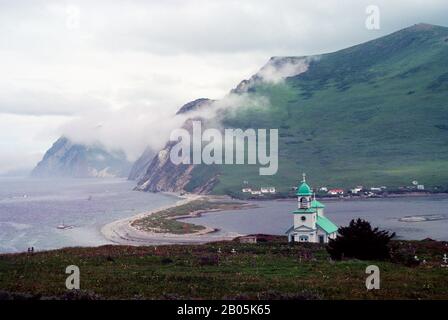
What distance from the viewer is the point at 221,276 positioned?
97.5ft

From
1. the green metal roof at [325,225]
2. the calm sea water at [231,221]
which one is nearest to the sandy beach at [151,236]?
the calm sea water at [231,221]

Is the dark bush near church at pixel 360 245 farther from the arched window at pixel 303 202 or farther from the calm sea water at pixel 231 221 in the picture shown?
the calm sea water at pixel 231 221

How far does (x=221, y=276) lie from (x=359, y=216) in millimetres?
128375

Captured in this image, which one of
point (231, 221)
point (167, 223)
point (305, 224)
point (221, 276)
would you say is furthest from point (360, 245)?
point (231, 221)

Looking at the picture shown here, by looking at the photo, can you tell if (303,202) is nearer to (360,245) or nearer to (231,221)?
(360,245)

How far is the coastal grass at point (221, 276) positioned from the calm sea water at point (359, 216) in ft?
241

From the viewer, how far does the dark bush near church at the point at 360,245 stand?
3772cm

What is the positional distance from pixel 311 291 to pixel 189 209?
571 ft

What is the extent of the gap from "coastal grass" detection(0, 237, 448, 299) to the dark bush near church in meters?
1.64

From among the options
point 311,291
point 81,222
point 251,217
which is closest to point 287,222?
point 251,217

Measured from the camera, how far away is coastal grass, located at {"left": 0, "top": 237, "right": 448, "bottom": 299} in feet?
78.2
